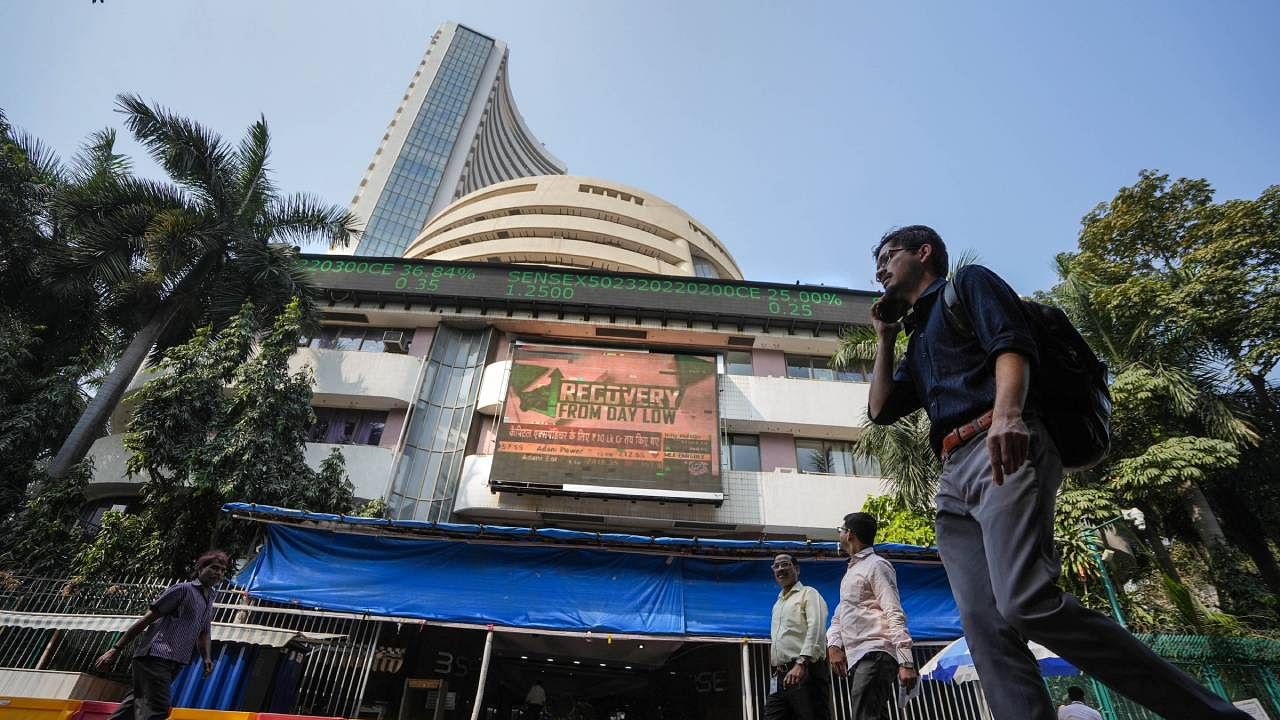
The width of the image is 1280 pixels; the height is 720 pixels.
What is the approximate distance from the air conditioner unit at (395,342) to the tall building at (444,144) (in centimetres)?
4731

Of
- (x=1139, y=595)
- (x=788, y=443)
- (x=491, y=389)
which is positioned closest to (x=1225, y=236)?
(x=1139, y=595)

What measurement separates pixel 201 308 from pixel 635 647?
13.4 meters

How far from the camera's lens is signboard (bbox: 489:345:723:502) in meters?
13.5

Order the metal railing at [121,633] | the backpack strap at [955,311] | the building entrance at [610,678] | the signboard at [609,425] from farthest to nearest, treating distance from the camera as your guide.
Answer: the signboard at [609,425] < the building entrance at [610,678] < the metal railing at [121,633] < the backpack strap at [955,311]

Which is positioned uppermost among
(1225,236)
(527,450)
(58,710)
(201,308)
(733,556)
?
(1225,236)

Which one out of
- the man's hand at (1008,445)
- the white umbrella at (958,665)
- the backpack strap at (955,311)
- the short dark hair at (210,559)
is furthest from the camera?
the white umbrella at (958,665)

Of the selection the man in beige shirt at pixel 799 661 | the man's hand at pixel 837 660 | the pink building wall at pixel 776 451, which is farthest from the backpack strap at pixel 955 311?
the pink building wall at pixel 776 451

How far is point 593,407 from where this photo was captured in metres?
14.7

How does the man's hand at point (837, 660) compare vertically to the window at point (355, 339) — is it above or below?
below

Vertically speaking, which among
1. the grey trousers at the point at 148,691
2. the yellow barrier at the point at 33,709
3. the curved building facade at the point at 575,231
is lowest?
the yellow barrier at the point at 33,709

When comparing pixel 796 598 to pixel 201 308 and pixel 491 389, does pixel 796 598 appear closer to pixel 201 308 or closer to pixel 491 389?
pixel 491 389

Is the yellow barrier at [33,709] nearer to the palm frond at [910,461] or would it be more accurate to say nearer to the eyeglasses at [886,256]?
the eyeglasses at [886,256]

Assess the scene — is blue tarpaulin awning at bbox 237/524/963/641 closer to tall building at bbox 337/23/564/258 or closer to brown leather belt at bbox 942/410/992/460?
brown leather belt at bbox 942/410/992/460

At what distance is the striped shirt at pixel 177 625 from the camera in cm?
415
